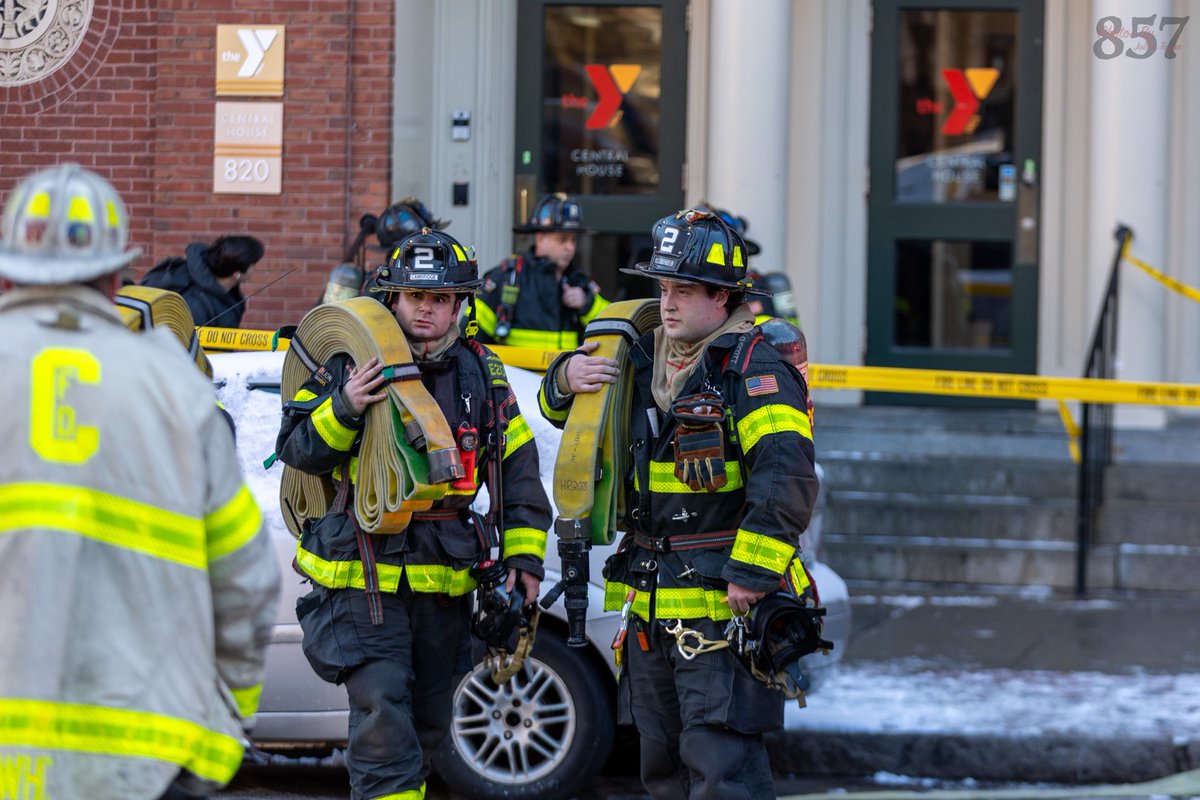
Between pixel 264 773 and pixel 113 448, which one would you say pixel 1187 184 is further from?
pixel 113 448

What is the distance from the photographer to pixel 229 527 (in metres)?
2.93

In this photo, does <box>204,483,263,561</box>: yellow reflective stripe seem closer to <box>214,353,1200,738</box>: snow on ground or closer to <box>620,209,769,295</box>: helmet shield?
<box>620,209,769,295</box>: helmet shield

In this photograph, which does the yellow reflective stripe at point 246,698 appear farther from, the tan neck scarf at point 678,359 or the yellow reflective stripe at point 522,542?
the tan neck scarf at point 678,359

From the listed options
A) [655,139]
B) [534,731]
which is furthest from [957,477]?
[534,731]

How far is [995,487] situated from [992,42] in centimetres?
328

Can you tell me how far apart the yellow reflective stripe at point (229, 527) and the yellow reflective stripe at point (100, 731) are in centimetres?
31

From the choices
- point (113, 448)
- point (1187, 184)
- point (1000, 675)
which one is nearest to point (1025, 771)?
point (1000, 675)

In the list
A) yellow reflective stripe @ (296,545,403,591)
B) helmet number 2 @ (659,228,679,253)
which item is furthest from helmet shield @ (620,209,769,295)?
yellow reflective stripe @ (296,545,403,591)

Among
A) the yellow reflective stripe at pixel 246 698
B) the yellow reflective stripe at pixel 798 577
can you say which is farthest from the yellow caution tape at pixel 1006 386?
the yellow reflective stripe at pixel 246 698

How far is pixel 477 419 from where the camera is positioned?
187 inches

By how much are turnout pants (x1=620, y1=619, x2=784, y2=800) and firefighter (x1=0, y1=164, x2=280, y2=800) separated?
1.72 m

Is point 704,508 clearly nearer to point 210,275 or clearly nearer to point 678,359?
point 678,359

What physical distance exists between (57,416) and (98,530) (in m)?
0.21

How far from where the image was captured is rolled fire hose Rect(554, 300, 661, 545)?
4.57 m
